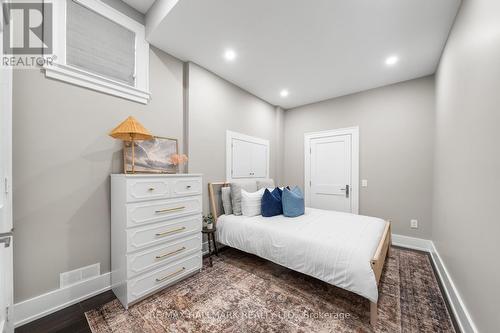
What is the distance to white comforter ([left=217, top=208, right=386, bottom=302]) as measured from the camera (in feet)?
5.37

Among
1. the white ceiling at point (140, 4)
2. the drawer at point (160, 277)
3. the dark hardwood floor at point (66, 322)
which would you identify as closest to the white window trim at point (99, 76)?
the white ceiling at point (140, 4)

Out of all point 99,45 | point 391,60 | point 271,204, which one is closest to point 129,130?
point 99,45

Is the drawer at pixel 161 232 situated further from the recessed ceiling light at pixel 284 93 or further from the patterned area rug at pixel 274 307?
the recessed ceiling light at pixel 284 93

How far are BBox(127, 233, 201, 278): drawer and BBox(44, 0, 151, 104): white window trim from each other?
1.67 meters

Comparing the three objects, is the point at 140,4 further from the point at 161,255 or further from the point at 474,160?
the point at 474,160

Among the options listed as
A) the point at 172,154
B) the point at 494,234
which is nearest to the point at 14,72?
the point at 172,154

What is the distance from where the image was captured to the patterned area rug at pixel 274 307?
1.55 m

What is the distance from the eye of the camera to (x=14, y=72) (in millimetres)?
1569

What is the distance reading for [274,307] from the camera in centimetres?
177

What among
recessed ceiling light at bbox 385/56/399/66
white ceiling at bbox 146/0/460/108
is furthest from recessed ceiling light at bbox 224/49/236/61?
recessed ceiling light at bbox 385/56/399/66

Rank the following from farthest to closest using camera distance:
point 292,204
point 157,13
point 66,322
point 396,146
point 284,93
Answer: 1. point 284,93
2. point 396,146
3. point 292,204
4. point 157,13
5. point 66,322

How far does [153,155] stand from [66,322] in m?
1.63

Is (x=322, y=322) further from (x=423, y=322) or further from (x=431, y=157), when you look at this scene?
(x=431, y=157)

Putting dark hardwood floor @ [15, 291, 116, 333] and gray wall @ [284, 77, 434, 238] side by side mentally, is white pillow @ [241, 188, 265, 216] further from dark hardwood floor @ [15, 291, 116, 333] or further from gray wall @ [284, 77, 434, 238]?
gray wall @ [284, 77, 434, 238]
